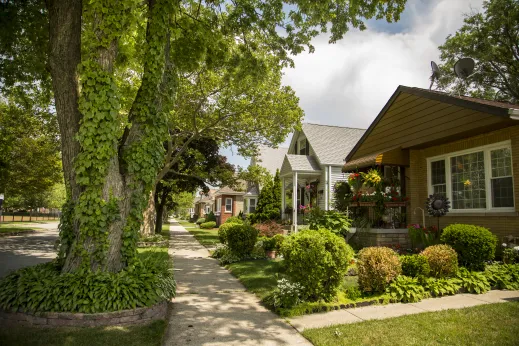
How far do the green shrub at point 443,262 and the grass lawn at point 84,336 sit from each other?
5.52 metres

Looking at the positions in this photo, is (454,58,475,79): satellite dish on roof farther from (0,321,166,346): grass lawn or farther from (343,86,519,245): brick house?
(0,321,166,346): grass lawn

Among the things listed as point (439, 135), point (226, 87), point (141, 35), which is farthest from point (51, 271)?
point (226, 87)

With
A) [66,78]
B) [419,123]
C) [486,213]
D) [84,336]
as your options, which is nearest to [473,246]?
[486,213]

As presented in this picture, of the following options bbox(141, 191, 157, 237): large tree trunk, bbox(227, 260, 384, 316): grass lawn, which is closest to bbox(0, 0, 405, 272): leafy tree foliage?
bbox(227, 260, 384, 316): grass lawn

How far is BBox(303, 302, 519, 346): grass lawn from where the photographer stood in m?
4.49

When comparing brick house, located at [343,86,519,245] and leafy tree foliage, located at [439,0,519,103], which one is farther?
leafy tree foliage, located at [439,0,519,103]

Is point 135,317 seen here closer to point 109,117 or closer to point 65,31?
point 109,117

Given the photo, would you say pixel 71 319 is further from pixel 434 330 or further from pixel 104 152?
pixel 434 330

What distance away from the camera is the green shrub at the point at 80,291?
5082mm

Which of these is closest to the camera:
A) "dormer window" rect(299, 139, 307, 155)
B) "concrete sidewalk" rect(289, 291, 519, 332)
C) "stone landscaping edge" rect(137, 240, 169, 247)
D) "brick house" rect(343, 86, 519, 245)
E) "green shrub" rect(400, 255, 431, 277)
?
"concrete sidewalk" rect(289, 291, 519, 332)

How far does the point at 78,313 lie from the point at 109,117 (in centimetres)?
315

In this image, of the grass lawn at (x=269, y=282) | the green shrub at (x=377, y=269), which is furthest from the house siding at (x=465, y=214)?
the grass lawn at (x=269, y=282)

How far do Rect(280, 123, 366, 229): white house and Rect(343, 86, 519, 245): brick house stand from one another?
772cm

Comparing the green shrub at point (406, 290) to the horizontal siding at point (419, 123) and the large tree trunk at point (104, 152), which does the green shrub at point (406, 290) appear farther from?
the large tree trunk at point (104, 152)
